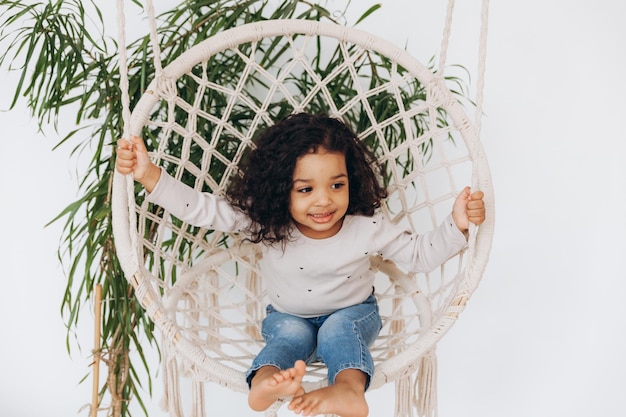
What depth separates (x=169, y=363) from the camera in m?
1.46

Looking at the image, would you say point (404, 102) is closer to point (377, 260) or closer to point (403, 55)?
point (403, 55)

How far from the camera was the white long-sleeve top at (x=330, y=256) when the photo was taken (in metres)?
1.52

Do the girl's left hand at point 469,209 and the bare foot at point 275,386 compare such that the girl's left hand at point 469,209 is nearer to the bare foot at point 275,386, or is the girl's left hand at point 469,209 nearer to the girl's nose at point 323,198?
the girl's nose at point 323,198

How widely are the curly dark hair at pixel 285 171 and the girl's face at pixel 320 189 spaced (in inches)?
0.6

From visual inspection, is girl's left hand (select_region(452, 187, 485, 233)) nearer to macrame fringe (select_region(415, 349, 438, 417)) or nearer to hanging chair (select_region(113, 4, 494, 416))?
hanging chair (select_region(113, 4, 494, 416))

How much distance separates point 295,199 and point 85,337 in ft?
2.99

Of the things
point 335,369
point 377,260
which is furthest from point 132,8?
point 335,369

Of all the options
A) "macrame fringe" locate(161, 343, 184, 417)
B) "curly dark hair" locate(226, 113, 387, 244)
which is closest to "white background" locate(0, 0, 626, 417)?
"curly dark hair" locate(226, 113, 387, 244)

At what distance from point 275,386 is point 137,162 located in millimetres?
478

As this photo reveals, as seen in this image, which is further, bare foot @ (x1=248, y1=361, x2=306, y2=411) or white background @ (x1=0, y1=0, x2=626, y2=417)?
white background @ (x1=0, y1=0, x2=626, y2=417)

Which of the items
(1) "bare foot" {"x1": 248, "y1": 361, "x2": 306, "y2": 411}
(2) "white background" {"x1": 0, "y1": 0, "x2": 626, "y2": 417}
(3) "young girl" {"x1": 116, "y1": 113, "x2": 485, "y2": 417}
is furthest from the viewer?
(2) "white background" {"x1": 0, "y1": 0, "x2": 626, "y2": 417}

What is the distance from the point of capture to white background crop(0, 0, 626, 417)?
75.9 inches

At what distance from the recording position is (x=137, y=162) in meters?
1.35

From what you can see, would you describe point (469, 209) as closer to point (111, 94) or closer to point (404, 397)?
point (404, 397)
